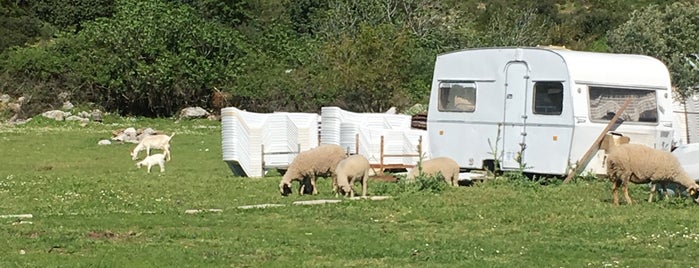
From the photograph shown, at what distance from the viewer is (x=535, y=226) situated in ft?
46.6

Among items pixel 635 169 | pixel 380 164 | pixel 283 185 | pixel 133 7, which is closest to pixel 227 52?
pixel 133 7

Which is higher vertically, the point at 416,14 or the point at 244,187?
the point at 416,14

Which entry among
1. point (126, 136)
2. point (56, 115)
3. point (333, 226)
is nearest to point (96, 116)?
point (56, 115)

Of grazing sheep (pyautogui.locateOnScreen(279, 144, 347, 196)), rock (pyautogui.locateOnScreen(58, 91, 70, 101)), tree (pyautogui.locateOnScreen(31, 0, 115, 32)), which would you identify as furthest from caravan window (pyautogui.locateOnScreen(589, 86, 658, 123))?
tree (pyautogui.locateOnScreen(31, 0, 115, 32))

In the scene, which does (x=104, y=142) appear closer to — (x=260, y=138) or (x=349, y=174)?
(x=260, y=138)

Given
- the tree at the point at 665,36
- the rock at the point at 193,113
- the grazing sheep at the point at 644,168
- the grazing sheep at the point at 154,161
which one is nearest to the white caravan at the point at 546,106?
the grazing sheep at the point at 644,168

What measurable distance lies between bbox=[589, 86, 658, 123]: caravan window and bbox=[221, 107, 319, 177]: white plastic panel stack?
7260 mm

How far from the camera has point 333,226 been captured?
14.3m

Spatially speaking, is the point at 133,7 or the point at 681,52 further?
the point at 133,7

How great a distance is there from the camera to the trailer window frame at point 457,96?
72.7 feet

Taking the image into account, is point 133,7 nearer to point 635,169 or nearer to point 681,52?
point 681,52

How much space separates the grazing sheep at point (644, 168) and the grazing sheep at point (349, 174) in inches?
160

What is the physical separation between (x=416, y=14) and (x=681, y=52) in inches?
783

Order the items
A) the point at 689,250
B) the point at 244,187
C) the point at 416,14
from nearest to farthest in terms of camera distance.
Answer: the point at 689,250 → the point at 244,187 → the point at 416,14
